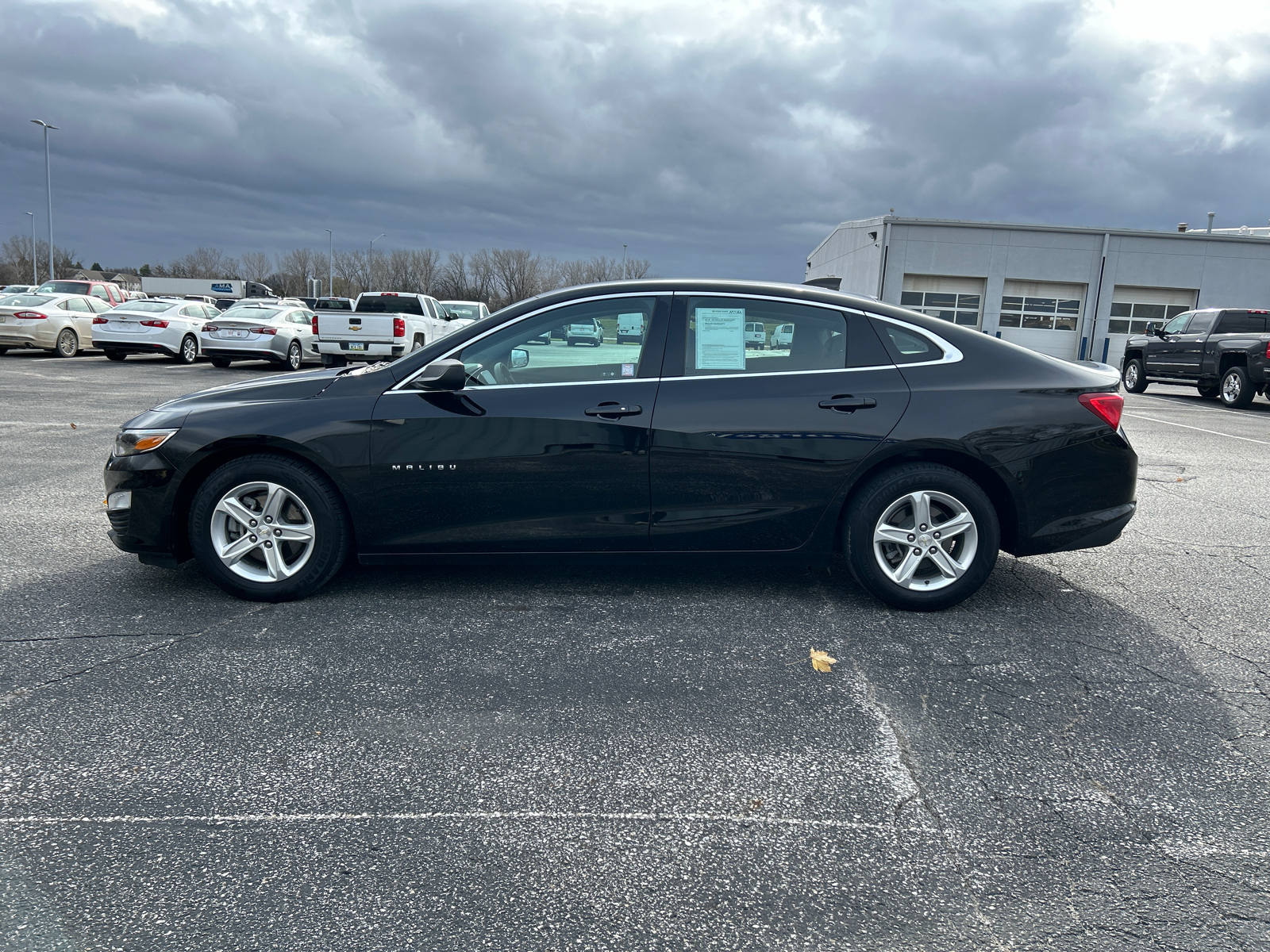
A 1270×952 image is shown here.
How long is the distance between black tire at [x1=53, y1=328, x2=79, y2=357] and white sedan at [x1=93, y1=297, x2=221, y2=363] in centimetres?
94

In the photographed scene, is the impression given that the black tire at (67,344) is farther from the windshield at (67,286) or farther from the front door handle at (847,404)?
the front door handle at (847,404)

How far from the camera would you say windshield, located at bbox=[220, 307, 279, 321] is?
877 inches

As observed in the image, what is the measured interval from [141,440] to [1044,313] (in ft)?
149

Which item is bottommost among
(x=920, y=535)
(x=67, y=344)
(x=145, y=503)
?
(x=67, y=344)

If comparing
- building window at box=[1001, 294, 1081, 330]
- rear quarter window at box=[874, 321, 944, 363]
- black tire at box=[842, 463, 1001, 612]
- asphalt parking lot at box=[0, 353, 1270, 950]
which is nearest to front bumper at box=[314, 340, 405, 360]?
asphalt parking lot at box=[0, 353, 1270, 950]

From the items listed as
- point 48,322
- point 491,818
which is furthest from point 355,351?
point 491,818

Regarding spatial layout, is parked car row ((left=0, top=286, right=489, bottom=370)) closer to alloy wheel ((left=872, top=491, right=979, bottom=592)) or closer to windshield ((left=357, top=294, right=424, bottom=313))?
Answer: windshield ((left=357, top=294, right=424, bottom=313))

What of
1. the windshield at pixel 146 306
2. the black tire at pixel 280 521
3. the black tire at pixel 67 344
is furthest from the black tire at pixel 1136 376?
the black tire at pixel 67 344

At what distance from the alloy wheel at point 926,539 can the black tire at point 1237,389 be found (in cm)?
1786

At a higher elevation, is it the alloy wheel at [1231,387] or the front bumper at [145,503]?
the alloy wheel at [1231,387]

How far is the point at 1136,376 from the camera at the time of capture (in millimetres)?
23000

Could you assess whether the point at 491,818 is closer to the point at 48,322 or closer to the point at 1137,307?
the point at 48,322

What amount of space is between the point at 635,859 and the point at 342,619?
7.66ft

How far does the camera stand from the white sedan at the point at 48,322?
22859 mm
